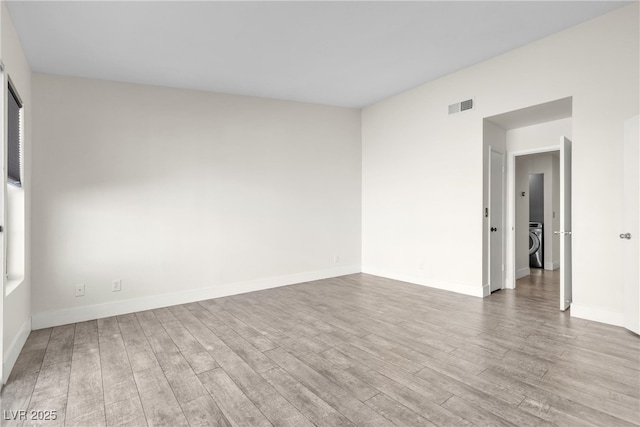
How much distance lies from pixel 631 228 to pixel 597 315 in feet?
3.16

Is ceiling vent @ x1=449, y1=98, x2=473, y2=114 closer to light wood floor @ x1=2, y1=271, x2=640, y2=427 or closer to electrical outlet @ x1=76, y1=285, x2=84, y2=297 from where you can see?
light wood floor @ x1=2, y1=271, x2=640, y2=427

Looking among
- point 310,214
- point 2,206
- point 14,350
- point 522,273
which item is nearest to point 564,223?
point 522,273

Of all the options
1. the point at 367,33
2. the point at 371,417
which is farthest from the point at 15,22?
the point at 371,417

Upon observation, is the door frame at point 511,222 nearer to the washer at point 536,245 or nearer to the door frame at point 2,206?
the washer at point 536,245

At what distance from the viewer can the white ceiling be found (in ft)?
9.59

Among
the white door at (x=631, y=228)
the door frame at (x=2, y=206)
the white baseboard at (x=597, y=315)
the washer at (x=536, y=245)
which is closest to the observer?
the door frame at (x=2, y=206)

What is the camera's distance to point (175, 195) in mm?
4586

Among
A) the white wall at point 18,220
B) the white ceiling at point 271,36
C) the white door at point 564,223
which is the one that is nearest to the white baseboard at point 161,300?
the white wall at point 18,220

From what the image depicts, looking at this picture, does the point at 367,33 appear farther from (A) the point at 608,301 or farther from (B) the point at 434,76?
(A) the point at 608,301

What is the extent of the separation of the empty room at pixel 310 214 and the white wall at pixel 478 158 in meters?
0.03

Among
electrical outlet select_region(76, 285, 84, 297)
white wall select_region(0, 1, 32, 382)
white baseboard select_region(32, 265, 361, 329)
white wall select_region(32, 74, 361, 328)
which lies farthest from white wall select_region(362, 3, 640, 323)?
white wall select_region(0, 1, 32, 382)

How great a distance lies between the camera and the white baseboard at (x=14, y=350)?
251 cm

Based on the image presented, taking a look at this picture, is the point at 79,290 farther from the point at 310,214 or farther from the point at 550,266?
the point at 550,266

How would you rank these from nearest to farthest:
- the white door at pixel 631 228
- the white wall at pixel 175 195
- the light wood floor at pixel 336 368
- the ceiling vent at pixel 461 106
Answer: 1. the light wood floor at pixel 336 368
2. the white door at pixel 631 228
3. the white wall at pixel 175 195
4. the ceiling vent at pixel 461 106
